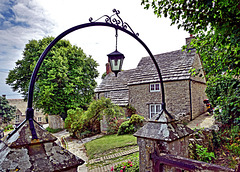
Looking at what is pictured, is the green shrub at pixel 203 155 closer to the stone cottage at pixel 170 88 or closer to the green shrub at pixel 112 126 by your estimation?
the stone cottage at pixel 170 88

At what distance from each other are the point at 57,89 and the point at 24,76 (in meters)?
4.59

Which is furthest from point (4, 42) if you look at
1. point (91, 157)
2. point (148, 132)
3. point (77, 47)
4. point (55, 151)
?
point (77, 47)

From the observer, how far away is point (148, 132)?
96.3 inches

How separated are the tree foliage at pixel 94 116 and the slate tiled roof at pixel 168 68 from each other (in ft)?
14.9

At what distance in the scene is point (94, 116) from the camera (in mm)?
14086

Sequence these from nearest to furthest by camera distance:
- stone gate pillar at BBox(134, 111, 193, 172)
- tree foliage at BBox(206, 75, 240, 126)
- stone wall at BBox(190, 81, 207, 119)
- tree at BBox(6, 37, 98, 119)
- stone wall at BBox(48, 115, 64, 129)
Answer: stone gate pillar at BBox(134, 111, 193, 172)
tree foliage at BBox(206, 75, 240, 126)
stone wall at BBox(190, 81, 207, 119)
tree at BBox(6, 37, 98, 119)
stone wall at BBox(48, 115, 64, 129)

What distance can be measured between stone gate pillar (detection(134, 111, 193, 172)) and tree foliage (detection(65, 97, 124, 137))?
10.6 m

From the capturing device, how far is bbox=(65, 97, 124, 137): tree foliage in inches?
523

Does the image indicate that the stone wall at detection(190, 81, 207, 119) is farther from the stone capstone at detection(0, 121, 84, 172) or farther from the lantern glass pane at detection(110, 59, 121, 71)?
the stone capstone at detection(0, 121, 84, 172)

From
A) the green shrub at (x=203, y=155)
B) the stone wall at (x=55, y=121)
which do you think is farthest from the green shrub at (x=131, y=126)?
the stone wall at (x=55, y=121)

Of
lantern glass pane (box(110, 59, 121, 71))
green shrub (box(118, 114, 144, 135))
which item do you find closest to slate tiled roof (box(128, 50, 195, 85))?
green shrub (box(118, 114, 144, 135))

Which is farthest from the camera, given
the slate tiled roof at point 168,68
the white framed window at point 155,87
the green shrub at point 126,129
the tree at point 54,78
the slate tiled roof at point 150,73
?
the tree at point 54,78

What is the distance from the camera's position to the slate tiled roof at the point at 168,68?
45.5 feet

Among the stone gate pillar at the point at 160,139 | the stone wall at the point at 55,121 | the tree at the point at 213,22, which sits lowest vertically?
the stone wall at the point at 55,121
